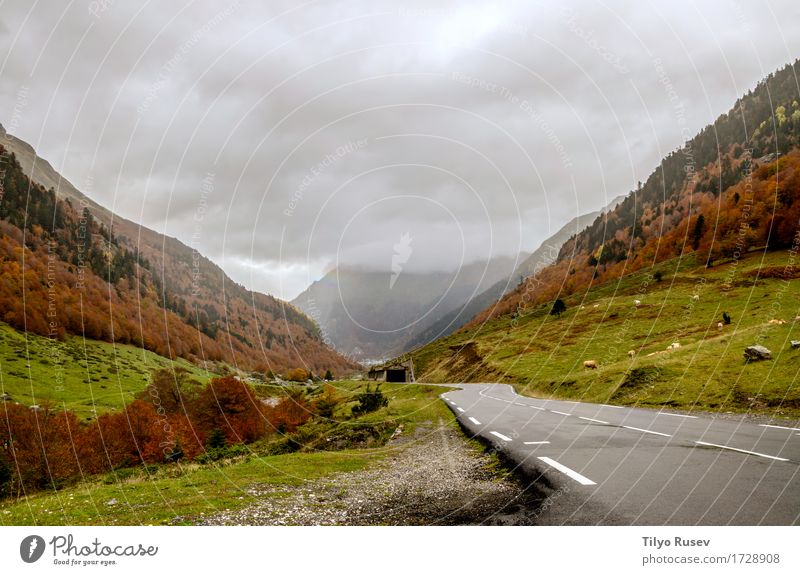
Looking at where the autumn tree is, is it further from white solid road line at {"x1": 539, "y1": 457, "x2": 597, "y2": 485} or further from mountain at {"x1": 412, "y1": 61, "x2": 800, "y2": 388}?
white solid road line at {"x1": 539, "y1": 457, "x2": 597, "y2": 485}

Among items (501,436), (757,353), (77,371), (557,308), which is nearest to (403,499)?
(501,436)

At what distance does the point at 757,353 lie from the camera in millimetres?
29000

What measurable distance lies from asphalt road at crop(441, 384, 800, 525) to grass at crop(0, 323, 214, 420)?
260 ft

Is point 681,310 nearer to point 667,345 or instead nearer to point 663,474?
point 667,345

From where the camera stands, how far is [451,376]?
107 metres

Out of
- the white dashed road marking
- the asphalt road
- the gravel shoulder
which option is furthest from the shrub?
the asphalt road

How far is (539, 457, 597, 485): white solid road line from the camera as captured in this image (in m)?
8.12

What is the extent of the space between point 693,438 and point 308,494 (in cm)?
1169

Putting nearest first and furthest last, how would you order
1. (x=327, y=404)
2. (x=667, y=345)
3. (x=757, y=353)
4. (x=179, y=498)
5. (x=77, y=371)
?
(x=179, y=498)
(x=757, y=353)
(x=327, y=404)
(x=667, y=345)
(x=77, y=371)

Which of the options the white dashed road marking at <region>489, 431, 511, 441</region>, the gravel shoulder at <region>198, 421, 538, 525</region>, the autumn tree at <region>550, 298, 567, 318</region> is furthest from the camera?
the autumn tree at <region>550, 298, 567, 318</region>

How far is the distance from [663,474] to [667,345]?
165ft

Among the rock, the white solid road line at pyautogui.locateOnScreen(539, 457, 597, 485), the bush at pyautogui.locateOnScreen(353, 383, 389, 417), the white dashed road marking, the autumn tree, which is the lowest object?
the bush at pyautogui.locateOnScreen(353, 383, 389, 417)
